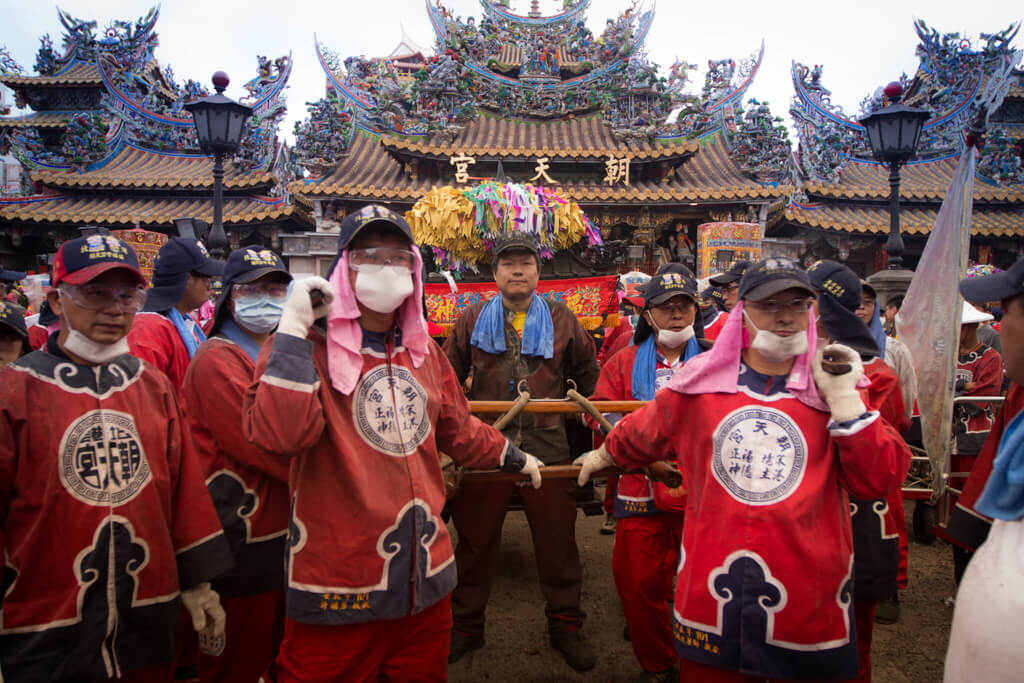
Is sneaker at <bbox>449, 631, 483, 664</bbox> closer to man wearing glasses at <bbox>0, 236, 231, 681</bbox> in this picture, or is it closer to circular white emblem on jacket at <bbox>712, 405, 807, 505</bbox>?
man wearing glasses at <bbox>0, 236, 231, 681</bbox>

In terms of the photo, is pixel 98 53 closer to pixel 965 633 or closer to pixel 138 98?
pixel 138 98

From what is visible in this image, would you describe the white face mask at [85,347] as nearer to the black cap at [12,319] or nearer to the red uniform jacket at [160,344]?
the red uniform jacket at [160,344]

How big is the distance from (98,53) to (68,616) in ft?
58.7

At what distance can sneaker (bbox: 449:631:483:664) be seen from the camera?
10.7 feet

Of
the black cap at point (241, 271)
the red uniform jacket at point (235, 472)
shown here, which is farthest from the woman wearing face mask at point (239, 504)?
the black cap at point (241, 271)

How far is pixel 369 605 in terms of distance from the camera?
185cm

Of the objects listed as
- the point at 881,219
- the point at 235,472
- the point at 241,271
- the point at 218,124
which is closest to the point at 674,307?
the point at 241,271

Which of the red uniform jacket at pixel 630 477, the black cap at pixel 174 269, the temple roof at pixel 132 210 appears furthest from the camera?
the temple roof at pixel 132 210

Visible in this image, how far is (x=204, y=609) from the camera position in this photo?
205 cm

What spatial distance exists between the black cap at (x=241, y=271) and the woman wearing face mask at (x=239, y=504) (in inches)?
6.8

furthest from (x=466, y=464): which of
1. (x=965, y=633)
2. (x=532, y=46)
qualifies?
(x=532, y=46)

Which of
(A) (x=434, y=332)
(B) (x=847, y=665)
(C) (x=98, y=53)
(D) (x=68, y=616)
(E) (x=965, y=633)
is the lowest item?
(B) (x=847, y=665)

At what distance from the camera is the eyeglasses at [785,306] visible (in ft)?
6.27

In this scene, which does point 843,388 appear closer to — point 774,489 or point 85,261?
point 774,489
